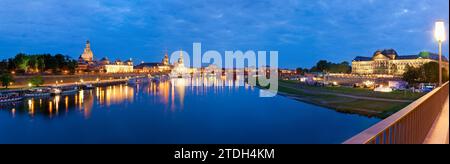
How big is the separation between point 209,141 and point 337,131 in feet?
24.7

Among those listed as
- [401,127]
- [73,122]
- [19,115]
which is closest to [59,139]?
[73,122]

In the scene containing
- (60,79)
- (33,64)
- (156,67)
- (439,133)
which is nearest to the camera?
(439,133)

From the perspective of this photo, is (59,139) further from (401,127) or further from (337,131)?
(401,127)

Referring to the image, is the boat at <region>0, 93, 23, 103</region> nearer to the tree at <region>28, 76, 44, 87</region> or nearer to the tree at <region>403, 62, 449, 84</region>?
the tree at <region>28, 76, 44, 87</region>

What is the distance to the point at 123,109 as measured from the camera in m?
33.8

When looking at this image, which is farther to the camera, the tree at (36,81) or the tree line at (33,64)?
the tree line at (33,64)

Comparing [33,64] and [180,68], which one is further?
[180,68]

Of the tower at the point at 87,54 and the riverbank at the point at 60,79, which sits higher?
the tower at the point at 87,54

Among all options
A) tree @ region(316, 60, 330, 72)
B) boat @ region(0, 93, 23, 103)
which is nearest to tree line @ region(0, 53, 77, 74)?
boat @ region(0, 93, 23, 103)

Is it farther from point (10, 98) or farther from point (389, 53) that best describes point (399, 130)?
point (389, 53)

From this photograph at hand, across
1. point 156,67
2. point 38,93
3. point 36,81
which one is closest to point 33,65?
point 36,81

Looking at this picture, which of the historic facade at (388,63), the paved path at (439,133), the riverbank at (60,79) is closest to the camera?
the paved path at (439,133)

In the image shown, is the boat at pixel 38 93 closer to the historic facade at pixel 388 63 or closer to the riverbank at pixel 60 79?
the riverbank at pixel 60 79

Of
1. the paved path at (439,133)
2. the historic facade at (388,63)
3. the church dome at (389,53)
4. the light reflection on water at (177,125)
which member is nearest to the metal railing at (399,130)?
the paved path at (439,133)
